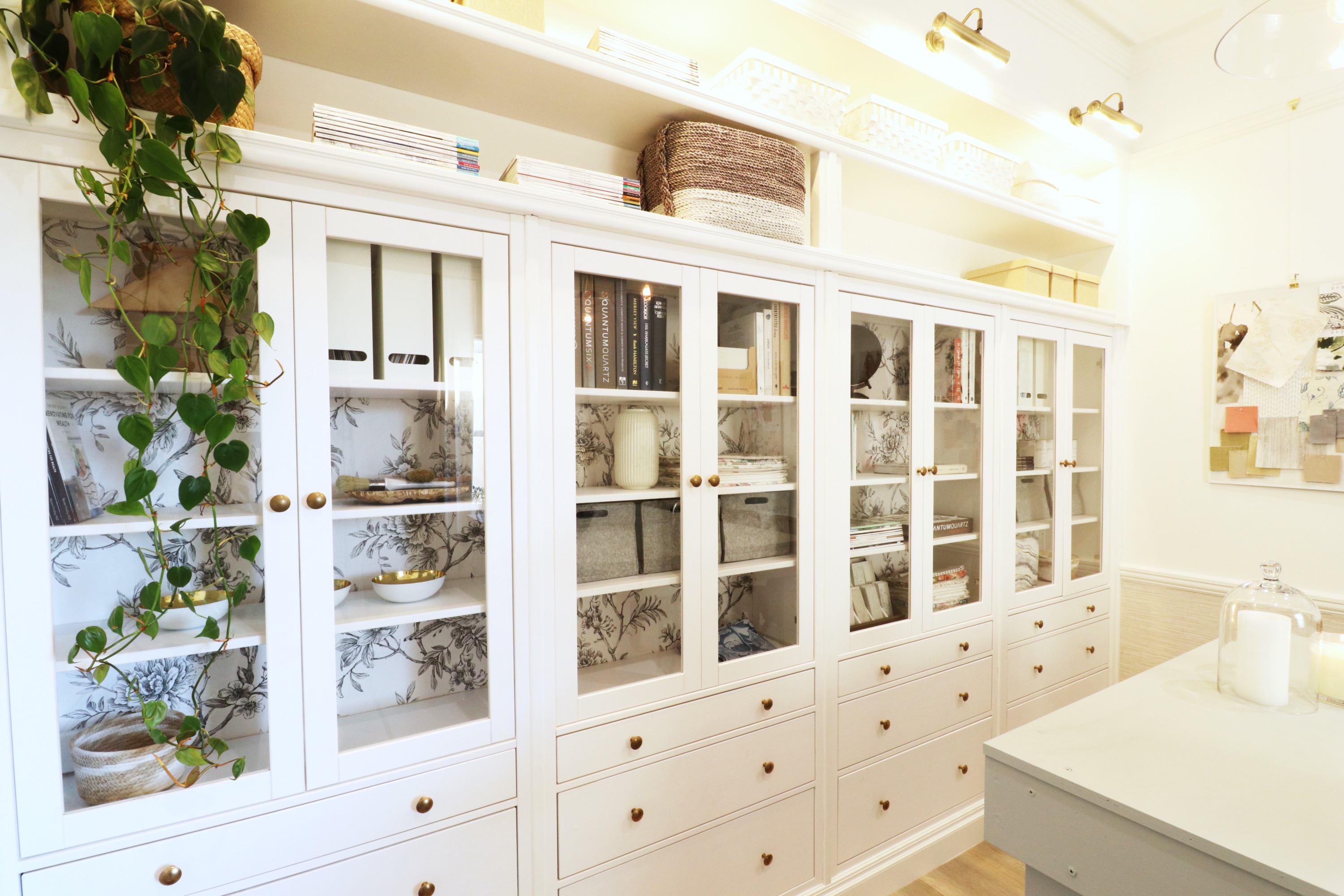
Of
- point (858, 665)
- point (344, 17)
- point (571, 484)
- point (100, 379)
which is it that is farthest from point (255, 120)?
point (858, 665)

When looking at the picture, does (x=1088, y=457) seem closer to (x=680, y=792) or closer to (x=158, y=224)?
(x=680, y=792)

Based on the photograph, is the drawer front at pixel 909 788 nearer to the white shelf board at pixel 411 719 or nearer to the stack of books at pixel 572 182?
the white shelf board at pixel 411 719

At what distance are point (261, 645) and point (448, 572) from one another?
0.36m

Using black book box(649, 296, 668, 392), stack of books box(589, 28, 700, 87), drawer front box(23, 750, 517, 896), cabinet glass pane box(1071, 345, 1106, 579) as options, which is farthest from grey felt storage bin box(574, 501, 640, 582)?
cabinet glass pane box(1071, 345, 1106, 579)

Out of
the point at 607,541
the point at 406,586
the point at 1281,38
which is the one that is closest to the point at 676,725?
the point at 607,541

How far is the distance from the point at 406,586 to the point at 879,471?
1.40 meters

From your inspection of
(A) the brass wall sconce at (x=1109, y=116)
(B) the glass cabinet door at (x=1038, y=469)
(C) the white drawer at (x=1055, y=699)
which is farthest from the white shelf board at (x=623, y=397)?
(A) the brass wall sconce at (x=1109, y=116)

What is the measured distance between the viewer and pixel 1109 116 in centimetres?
242

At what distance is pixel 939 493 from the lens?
2.14 meters

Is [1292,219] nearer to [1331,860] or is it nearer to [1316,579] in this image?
[1316,579]

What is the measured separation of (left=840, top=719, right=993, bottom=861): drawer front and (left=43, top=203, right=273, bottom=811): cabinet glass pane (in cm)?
160

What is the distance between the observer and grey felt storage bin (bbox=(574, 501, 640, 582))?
1.46 meters

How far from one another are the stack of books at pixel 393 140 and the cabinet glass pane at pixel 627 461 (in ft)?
1.10

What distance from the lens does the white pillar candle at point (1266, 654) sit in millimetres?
1233
